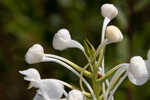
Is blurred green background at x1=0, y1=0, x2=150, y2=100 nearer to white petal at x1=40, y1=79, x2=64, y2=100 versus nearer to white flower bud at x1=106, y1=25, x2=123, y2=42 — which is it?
white flower bud at x1=106, y1=25, x2=123, y2=42

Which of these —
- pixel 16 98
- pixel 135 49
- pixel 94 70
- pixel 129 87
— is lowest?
pixel 16 98

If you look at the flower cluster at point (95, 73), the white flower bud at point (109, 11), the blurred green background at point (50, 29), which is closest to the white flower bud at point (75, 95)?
the flower cluster at point (95, 73)

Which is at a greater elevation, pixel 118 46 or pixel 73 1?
pixel 73 1

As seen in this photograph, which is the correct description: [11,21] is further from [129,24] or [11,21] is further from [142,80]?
[142,80]

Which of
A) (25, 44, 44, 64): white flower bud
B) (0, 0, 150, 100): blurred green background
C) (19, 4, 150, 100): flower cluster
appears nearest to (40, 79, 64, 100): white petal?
(19, 4, 150, 100): flower cluster

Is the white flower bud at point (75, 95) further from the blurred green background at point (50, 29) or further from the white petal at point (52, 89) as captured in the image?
the blurred green background at point (50, 29)

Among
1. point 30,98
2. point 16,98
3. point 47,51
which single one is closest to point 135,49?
point 47,51

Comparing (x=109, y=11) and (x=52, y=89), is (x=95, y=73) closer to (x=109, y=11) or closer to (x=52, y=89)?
(x=52, y=89)
